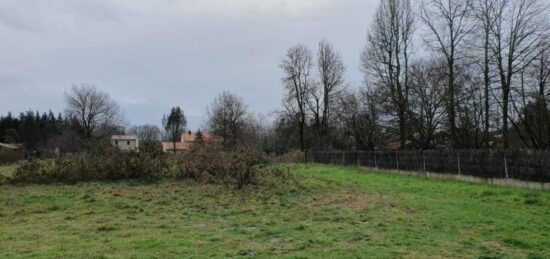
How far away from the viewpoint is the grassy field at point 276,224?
798cm

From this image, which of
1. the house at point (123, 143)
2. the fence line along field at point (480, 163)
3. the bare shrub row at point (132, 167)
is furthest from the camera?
the house at point (123, 143)

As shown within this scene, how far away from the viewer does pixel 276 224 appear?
1080 cm

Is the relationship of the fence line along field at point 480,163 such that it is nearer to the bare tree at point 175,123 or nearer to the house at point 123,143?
the house at point 123,143

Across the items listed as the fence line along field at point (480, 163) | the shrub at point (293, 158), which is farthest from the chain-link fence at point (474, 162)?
the shrub at point (293, 158)

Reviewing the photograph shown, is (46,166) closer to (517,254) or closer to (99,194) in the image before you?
(99,194)

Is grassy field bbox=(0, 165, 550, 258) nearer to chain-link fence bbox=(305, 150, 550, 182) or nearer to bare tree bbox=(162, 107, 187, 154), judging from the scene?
chain-link fence bbox=(305, 150, 550, 182)

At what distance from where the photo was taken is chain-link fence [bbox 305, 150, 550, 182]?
1917 cm

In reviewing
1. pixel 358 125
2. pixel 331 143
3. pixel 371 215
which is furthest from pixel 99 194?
pixel 331 143

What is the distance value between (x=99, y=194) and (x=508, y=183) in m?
16.3

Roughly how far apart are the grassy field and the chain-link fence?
164 centimetres

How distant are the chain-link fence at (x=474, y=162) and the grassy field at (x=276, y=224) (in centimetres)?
164

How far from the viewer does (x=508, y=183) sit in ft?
68.4

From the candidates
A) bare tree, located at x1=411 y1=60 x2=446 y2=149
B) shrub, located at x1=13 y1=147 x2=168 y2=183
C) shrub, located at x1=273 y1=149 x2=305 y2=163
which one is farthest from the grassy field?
shrub, located at x1=273 y1=149 x2=305 y2=163

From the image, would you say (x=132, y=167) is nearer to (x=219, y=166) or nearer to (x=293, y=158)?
(x=219, y=166)
